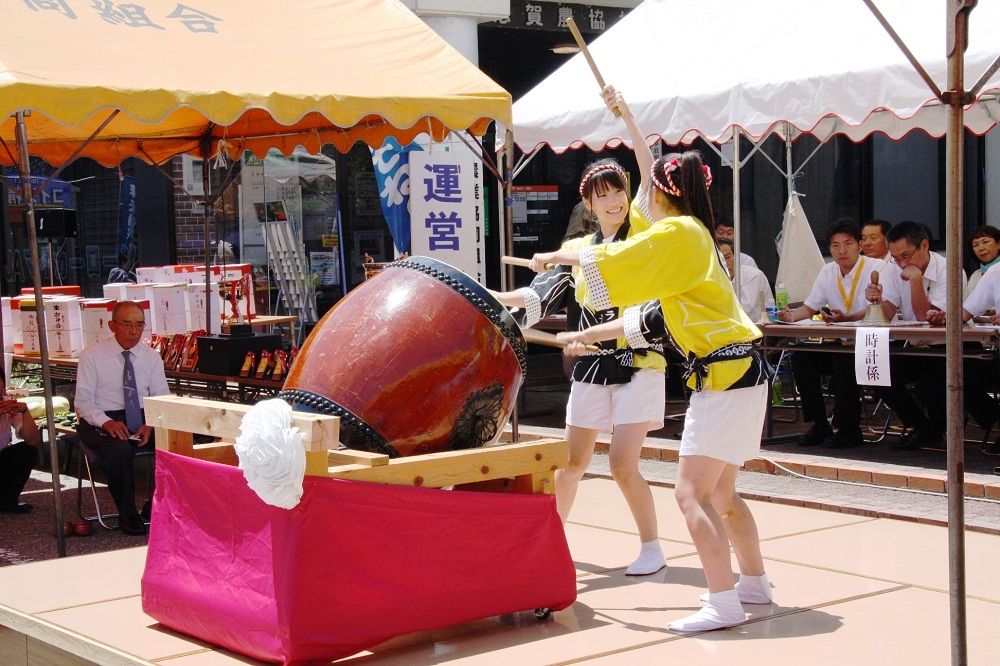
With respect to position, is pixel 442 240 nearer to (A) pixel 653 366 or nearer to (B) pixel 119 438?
(B) pixel 119 438

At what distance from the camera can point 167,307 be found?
32.4ft

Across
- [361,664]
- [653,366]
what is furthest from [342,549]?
[653,366]

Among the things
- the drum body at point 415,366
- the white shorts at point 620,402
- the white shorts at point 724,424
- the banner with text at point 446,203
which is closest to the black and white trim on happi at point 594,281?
the drum body at point 415,366

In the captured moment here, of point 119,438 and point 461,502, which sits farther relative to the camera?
point 119,438

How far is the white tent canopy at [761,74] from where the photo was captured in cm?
771

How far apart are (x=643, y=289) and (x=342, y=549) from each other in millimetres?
1480

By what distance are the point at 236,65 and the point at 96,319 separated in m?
3.22

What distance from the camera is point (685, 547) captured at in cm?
614

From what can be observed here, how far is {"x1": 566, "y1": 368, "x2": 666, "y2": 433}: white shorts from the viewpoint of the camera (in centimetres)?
534

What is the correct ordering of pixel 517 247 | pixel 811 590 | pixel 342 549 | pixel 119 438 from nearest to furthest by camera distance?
pixel 342 549
pixel 811 590
pixel 119 438
pixel 517 247

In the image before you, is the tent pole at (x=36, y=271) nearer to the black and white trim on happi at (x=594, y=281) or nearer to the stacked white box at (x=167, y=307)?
the black and white trim on happi at (x=594, y=281)

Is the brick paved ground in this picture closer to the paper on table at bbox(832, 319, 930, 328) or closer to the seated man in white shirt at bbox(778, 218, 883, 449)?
the seated man in white shirt at bbox(778, 218, 883, 449)

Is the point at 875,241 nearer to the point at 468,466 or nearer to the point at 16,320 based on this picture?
the point at 468,466

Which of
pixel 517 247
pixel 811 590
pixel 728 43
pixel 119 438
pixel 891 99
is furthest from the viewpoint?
pixel 517 247
